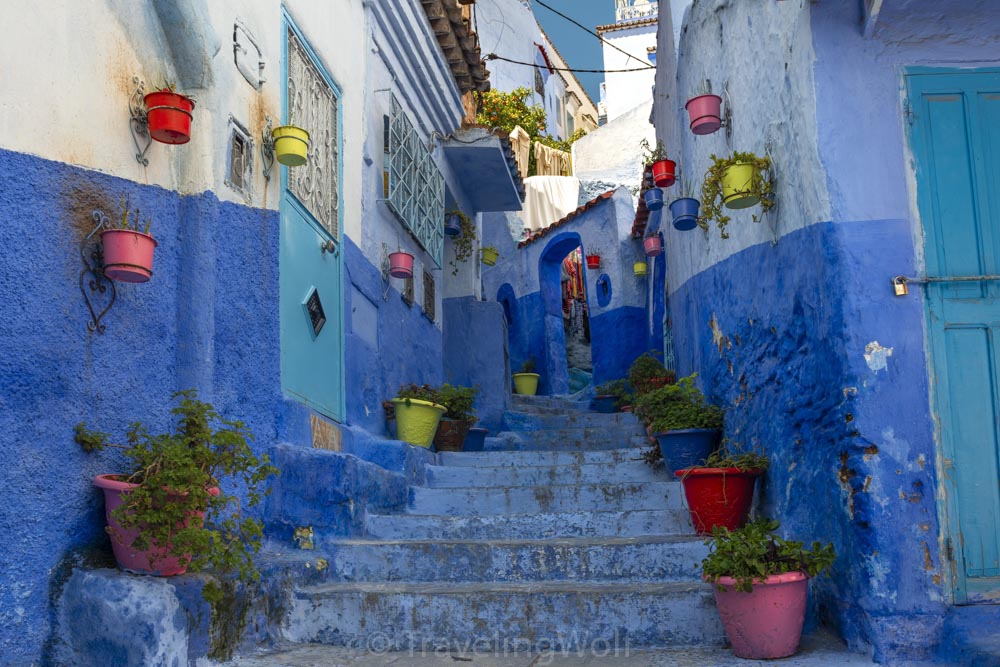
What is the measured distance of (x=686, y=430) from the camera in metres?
7.14

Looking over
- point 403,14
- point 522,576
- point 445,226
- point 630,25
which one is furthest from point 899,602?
point 630,25

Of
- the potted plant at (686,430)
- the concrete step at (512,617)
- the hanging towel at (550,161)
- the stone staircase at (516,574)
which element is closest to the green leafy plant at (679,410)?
the potted plant at (686,430)

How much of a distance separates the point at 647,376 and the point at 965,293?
6.61 m

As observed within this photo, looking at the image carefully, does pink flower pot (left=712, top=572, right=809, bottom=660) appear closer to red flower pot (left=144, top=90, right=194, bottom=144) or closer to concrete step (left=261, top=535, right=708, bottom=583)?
concrete step (left=261, top=535, right=708, bottom=583)

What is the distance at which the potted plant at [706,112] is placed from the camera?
656 cm

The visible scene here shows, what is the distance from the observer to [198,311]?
4.93 metres

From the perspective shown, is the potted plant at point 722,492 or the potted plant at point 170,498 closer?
the potted plant at point 170,498

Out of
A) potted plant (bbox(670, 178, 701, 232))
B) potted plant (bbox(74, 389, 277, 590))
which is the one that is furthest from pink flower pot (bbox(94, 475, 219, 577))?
potted plant (bbox(670, 178, 701, 232))

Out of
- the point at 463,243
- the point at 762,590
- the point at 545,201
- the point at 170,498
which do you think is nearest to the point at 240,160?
the point at 170,498

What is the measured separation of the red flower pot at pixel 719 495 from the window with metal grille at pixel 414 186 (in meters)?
4.03

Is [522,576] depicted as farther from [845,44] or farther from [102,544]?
[845,44]

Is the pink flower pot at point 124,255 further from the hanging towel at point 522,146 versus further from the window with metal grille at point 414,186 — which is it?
the hanging towel at point 522,146

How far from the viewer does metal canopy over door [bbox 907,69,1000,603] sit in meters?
4.64

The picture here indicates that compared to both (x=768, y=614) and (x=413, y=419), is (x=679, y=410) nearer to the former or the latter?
(x=413, y=419)
